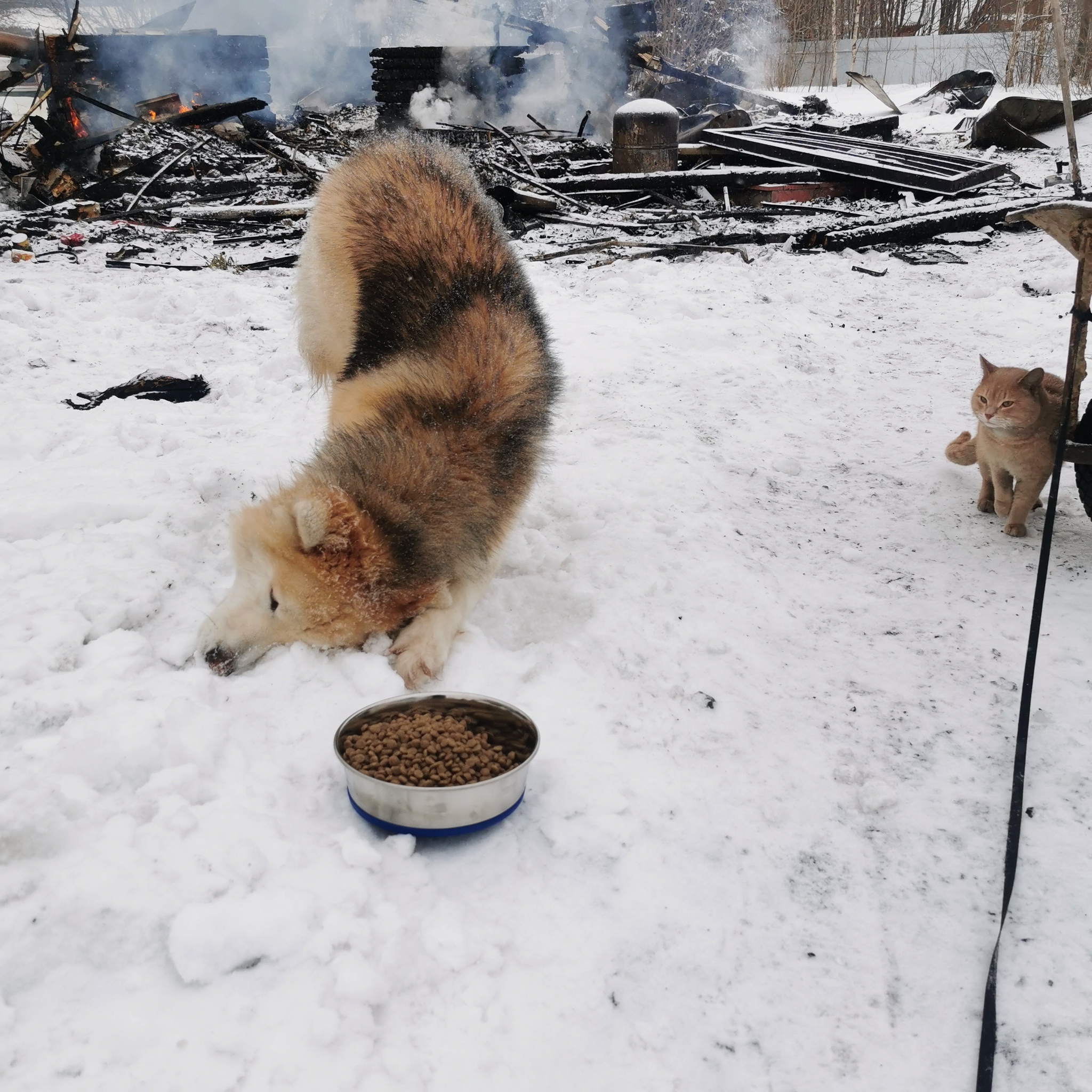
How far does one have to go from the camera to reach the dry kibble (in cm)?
208

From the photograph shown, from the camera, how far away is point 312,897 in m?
1.82

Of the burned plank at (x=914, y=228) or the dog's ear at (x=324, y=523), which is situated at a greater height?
the burned plank at (x=914, y=228)

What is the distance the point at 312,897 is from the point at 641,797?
0.94 meters

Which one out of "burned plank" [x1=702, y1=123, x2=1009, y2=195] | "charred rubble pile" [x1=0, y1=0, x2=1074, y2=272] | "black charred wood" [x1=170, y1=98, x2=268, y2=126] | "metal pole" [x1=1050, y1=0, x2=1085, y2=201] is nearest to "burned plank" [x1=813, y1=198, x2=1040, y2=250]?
"charred rubble pile" [x1=0, y1=0, x2=1074, y2=272]

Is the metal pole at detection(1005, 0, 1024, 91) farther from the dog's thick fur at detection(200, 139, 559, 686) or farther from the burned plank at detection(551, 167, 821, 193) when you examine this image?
the dog's thick fur at detection(200, 139, 559, 686)

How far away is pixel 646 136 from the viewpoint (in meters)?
11.7

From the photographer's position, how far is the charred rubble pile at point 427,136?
9.30m

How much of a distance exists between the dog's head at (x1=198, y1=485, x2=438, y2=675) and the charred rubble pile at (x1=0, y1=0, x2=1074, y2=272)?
680 centimetres

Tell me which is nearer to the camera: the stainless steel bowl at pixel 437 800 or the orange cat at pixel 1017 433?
the stainless steel bowl at pixel 437 800

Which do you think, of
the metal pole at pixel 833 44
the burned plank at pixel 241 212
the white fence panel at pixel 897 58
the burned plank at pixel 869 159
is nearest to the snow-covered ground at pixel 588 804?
the burned plank at pixel 241 212

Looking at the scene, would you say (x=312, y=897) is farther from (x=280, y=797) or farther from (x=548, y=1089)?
(x=548, y=1089)

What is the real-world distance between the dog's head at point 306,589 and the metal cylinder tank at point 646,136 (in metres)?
10.5

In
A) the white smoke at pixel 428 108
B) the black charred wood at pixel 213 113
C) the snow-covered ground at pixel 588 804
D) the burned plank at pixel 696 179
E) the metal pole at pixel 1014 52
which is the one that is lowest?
the snow-covered ground at pixel 588 804

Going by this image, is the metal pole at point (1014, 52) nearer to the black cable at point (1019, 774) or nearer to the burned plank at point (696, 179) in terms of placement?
the burned plank at point (696, 179)
